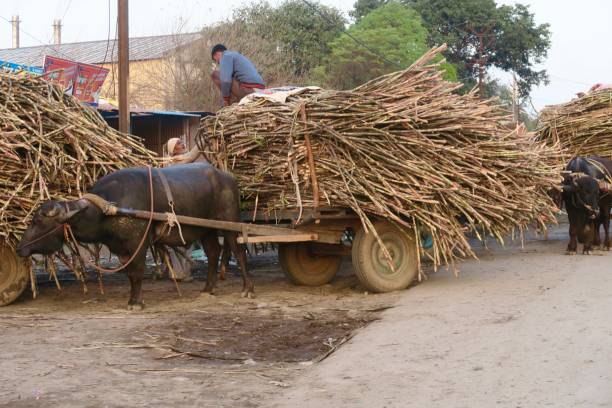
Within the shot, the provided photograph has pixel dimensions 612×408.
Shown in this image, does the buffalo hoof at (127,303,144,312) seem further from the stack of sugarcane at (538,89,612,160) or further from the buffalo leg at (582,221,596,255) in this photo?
the stack of sugarcane at (538,89,612,160)

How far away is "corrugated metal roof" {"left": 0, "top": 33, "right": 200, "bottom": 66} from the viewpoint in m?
31.6

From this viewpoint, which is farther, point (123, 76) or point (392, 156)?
point (123, 76)

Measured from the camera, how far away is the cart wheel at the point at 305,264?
10.8 m

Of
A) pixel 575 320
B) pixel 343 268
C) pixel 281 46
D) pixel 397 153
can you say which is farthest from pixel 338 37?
pixel 575 320

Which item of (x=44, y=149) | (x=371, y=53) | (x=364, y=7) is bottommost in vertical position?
(x=44, y=149)

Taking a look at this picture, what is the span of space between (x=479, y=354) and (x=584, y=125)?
9.35 meters

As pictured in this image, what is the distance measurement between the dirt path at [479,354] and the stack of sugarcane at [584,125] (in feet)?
18.3

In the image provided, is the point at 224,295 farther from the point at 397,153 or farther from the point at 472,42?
the point at 472,42

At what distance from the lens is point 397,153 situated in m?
9.77

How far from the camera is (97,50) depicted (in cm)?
3597

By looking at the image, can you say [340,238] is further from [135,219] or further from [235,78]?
[235,78]

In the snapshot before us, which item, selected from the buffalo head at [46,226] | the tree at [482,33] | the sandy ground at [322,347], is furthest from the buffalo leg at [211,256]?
the tree at [482,33]

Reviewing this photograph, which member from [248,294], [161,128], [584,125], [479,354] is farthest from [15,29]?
[479,354]

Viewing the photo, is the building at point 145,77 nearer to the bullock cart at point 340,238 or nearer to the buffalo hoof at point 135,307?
the bullock cart at point 340,238
